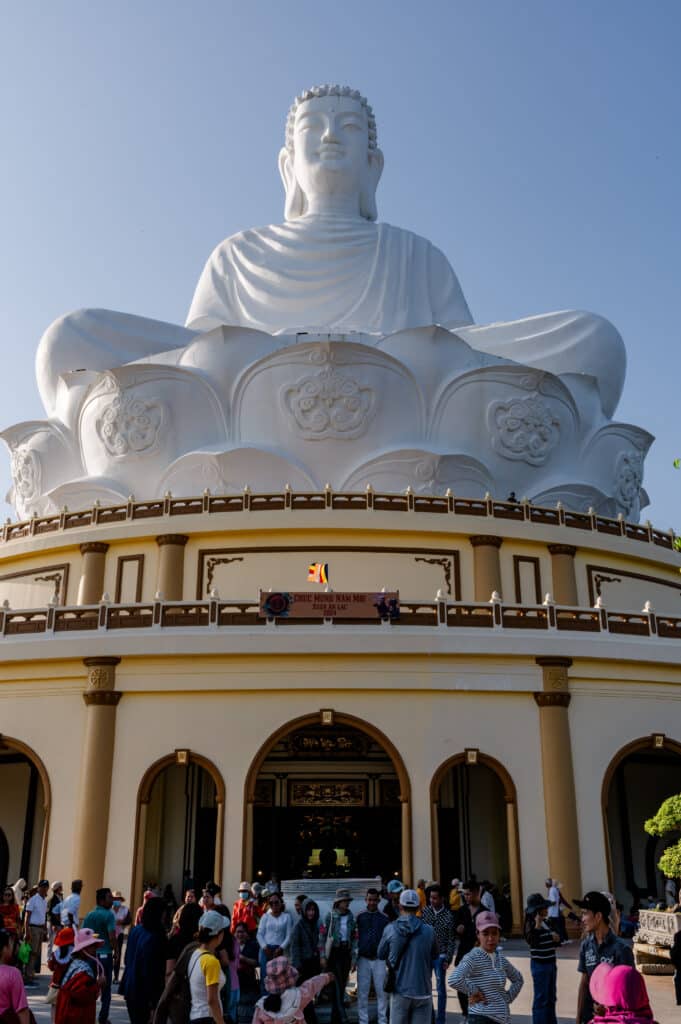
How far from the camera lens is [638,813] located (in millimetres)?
20875

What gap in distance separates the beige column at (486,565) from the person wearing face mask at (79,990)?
1604 cm

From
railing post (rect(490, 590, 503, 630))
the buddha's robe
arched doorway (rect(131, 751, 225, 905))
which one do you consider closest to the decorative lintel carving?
railing post (rect(490, 590, 503, 630))

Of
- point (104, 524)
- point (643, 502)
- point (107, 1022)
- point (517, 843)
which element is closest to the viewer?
point (107, 1022)

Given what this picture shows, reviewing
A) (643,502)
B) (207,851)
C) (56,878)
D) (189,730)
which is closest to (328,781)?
(207,851)

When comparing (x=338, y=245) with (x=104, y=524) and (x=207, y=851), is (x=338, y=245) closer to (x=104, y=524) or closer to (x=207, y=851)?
(x=104, y=524)

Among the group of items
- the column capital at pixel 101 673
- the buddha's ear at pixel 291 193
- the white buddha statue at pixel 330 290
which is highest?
the buddha's ear at pixel 291 193

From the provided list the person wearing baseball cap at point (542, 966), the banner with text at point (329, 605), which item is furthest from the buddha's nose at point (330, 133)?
the person wearing baseball cap at point (542, 966)

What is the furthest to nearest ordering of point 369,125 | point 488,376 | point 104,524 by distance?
point 369,125, point 488,376, point 104,524

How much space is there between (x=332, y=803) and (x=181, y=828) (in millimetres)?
2991

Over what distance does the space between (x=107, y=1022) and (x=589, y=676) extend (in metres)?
11.0

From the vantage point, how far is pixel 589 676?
60.7ft

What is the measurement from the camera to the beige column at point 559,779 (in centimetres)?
1719

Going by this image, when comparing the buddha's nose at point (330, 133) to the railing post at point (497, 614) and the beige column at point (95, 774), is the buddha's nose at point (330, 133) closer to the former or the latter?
the railing post at point (497, 614)

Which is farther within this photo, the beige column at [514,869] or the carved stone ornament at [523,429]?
the carved stone ornament at [523,429]
